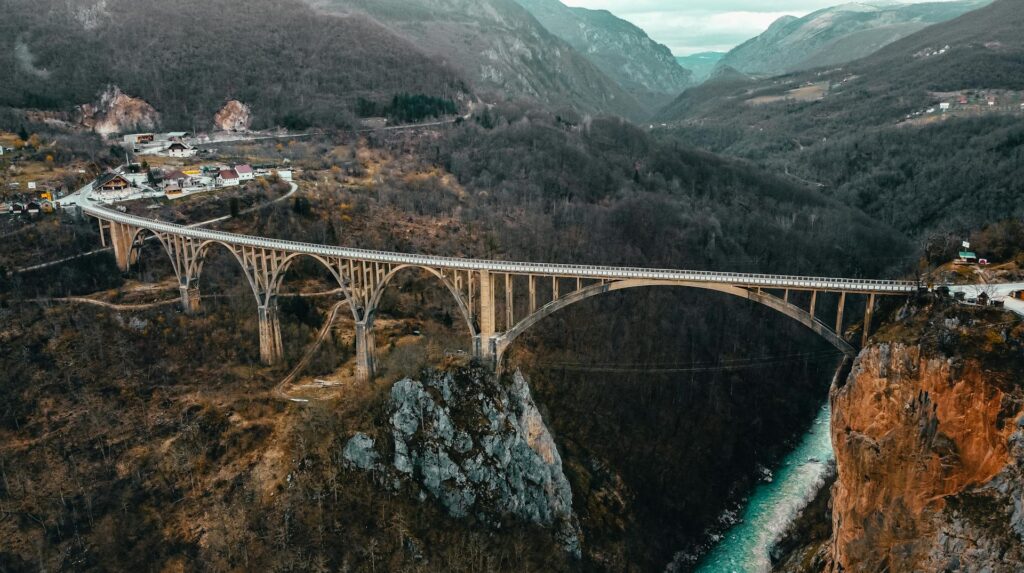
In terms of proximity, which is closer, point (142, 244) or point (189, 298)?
point (189, 298)

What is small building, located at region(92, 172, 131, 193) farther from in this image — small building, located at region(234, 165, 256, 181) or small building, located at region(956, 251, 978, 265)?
small building, located at region(956, 251, 978, 265)

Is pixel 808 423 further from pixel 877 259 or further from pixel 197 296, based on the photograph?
pixel 197 296

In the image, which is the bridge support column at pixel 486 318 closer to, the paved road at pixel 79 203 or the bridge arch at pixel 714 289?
the bridge arch at pixel 714 289

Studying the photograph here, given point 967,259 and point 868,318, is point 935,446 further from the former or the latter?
point 967,259

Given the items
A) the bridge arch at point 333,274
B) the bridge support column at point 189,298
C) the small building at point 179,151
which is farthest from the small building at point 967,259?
the small building at point 179,151

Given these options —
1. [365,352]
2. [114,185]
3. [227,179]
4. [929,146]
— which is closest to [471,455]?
[365,352]

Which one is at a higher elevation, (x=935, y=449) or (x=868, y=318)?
(x=868, y=318)
